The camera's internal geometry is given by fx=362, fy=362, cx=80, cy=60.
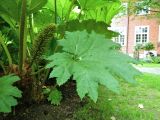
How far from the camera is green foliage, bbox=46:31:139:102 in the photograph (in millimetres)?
1954

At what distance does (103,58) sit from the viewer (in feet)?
7.18

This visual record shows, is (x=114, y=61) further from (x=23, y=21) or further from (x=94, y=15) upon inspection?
(x=94, y=15)

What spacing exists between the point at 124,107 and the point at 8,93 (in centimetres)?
135

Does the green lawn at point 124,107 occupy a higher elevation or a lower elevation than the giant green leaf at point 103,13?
lower

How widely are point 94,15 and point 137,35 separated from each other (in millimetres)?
29114

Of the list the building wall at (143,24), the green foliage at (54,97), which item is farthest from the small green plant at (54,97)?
the building wall at (143,24)

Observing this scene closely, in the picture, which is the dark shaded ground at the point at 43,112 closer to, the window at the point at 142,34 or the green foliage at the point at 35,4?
the green foliage at the point at 35,4

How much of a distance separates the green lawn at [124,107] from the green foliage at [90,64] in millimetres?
780

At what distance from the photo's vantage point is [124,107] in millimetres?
3299

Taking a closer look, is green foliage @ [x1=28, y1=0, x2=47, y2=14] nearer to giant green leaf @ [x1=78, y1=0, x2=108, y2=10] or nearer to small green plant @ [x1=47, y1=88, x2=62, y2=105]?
giant green leaf @ [x1=78, y1=0, x2=108, y2=10]

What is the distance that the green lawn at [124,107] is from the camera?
296 centimetres

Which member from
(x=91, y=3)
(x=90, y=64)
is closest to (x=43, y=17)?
(x=91, y=3)

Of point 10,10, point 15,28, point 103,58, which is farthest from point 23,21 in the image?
point 103,58

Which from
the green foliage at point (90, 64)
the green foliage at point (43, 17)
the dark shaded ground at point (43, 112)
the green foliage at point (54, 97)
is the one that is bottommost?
the dark shaded ground at point (43, 112)
